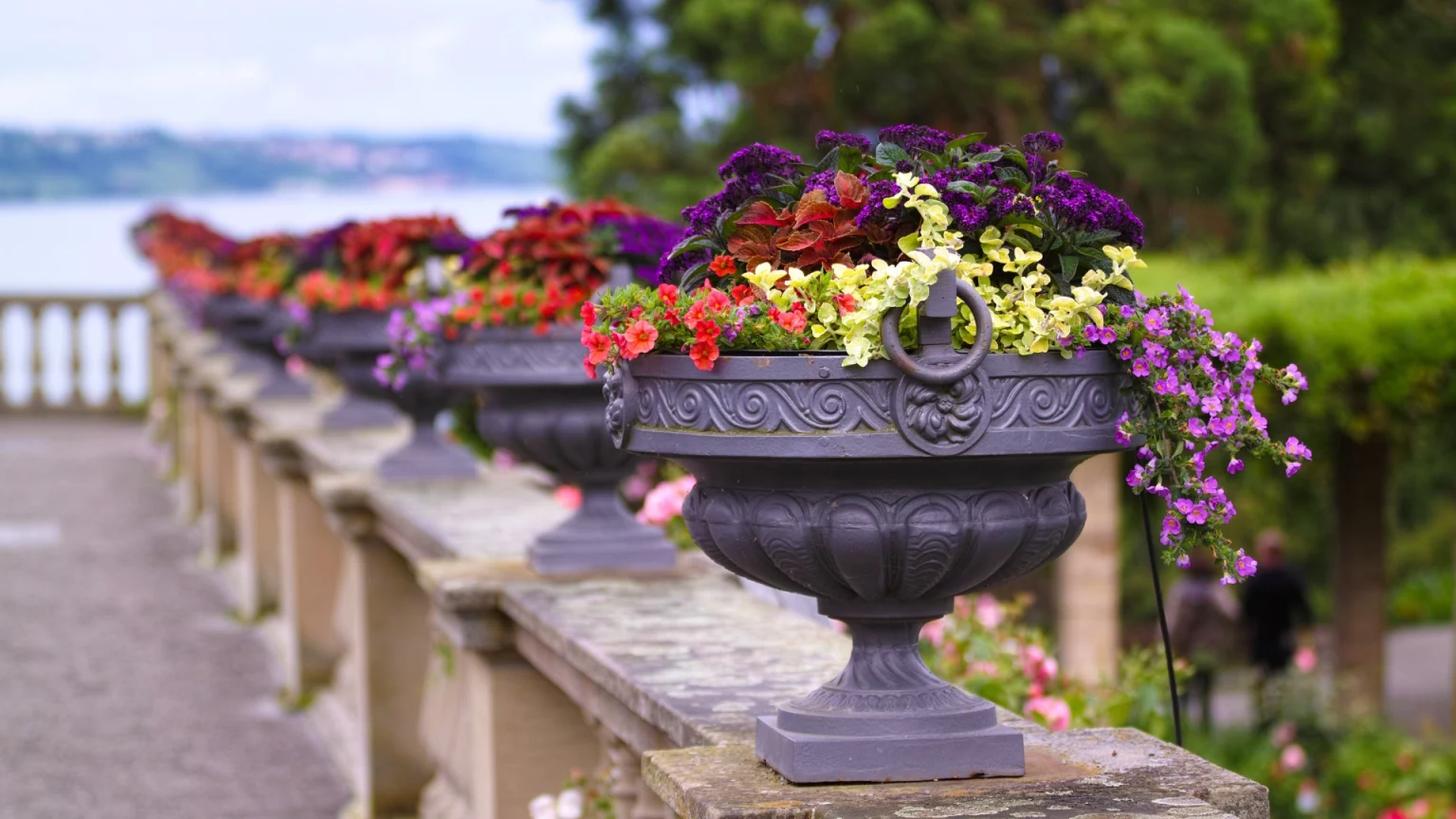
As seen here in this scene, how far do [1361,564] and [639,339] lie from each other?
44.6 ft

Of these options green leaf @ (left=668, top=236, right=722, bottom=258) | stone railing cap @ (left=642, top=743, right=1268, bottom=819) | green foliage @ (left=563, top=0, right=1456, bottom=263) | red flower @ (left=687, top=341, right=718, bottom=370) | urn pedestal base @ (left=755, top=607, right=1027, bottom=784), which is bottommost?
stone railing cap @ (left=642, top=743, right=1268, bottom=819)

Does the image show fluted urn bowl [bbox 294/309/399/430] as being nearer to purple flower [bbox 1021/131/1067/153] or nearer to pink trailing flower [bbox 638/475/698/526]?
pink trailing flower [bbox 638/475/698/526]

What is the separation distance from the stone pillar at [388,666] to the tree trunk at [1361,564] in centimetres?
1007

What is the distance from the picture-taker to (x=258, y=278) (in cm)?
902

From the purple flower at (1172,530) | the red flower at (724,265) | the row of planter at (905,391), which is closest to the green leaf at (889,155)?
the row of planter at (905,391)

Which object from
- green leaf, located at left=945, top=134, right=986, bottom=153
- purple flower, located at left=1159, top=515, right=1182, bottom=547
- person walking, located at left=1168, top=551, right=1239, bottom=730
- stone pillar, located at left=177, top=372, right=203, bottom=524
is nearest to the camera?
purple flower, located at left=1159, top=515, right=1182, bottom=547

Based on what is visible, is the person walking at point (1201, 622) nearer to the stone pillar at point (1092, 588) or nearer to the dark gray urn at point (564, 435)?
the stone pillar at point (1092, 588)

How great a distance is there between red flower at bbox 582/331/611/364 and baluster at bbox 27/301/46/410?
18.6 metres

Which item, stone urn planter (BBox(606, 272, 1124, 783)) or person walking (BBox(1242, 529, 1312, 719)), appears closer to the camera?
stone urn planter (BBox(606, 272, 1124, 783))

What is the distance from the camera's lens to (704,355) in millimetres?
2254

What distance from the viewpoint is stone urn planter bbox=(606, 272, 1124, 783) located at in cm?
216

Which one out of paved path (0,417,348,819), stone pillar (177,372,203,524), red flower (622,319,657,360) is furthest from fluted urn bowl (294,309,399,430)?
stone pillar (177,372,203,524)

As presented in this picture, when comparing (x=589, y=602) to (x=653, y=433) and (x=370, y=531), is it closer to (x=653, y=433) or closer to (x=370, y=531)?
(x=653, y=433)

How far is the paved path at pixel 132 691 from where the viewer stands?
228 inches
